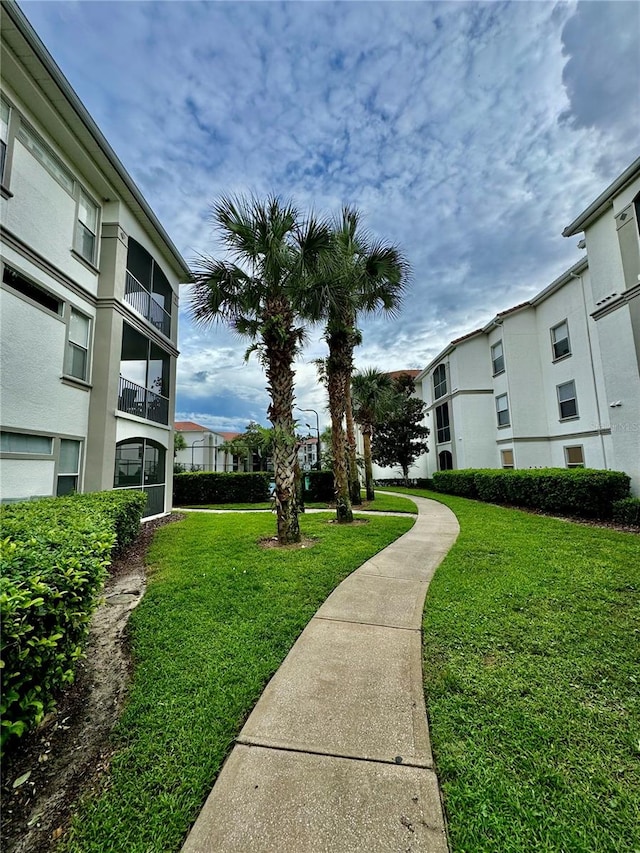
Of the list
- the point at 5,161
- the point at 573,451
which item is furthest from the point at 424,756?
the point at 573,451

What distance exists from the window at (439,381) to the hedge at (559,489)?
9538 mm

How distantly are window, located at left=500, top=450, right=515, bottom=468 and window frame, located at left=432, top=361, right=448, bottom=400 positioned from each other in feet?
19.8

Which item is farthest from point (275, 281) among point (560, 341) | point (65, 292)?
point (560, 341)

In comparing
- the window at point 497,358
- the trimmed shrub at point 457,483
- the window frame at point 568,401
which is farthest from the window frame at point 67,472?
the window at point 497,358

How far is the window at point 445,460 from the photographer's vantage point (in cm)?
2538

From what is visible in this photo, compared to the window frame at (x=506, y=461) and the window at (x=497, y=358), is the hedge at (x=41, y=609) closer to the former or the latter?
the window frame at (x=506, y=461)

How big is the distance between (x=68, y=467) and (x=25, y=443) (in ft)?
5.11

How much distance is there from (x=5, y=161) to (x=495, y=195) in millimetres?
14264

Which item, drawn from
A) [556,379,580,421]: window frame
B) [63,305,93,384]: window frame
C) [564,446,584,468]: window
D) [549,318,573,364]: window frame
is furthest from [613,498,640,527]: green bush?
[63,305,93,384]: window frame

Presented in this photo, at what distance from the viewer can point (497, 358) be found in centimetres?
2078

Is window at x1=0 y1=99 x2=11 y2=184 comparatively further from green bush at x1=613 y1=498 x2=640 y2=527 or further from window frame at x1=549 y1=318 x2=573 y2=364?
window frame at x1=549 y1=318 x2=573 y2=364

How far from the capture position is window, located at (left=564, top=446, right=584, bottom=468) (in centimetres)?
1539

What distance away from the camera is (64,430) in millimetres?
8773

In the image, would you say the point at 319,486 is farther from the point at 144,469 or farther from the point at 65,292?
the point at 65,292
